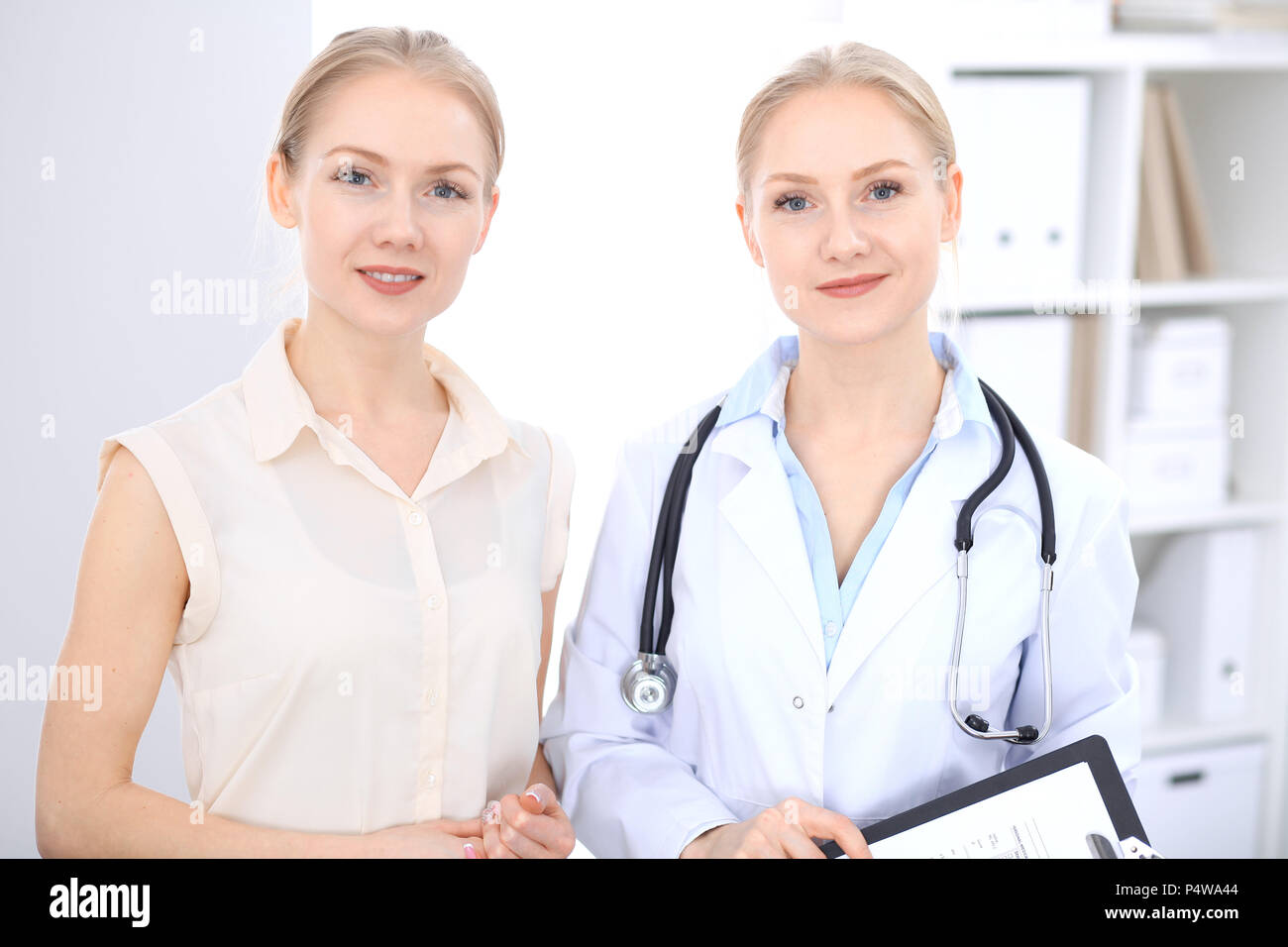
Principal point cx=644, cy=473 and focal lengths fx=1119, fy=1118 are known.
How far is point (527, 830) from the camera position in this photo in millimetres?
1146

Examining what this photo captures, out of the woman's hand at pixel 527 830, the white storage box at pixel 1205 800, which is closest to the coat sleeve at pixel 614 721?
the woman's hand at pixel 527 830

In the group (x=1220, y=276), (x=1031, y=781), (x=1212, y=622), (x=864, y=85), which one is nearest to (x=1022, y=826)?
(x=1031, y=781)

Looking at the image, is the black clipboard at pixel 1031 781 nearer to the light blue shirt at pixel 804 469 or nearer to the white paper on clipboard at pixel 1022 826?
the white paper on clipboard at pixel 1022 826

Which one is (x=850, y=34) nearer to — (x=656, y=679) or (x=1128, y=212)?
(x=1128, y=212)

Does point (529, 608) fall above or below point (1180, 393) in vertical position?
below

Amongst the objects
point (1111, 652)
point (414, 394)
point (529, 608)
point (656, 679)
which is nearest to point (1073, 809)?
point (1111, 652)

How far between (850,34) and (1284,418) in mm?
1296

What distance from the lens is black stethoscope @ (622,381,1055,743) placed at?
1.21m

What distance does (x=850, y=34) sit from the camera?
Answer: 229cm

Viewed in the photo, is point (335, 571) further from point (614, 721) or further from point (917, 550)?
point (917, 550)

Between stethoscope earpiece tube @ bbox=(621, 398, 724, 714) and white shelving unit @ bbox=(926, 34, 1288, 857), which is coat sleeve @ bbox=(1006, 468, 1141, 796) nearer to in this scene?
stethoscope earpiece tube @ bbox=(621, 398, 724, 714)

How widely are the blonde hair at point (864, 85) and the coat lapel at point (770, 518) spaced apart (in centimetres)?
33

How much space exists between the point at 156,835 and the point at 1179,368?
2193mm

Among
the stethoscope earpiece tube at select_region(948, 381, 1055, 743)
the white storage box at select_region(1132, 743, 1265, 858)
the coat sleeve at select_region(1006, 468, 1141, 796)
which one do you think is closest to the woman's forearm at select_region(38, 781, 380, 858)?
the stethoscope earpiece tube at select_region(948, 381, 1055, 743)
